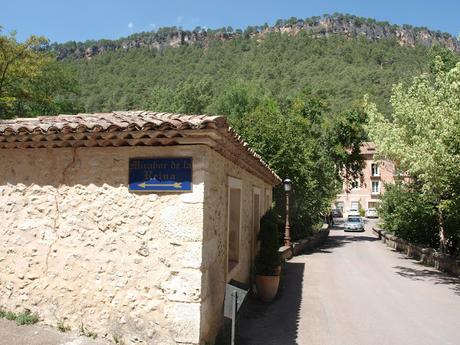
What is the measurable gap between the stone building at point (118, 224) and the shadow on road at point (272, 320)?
1.03m

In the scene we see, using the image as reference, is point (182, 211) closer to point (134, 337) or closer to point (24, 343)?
point (134, 337)

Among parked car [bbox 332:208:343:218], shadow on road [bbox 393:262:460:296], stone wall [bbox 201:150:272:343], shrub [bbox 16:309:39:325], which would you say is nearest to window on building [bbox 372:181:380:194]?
parked car [bbox 332:208:343:218]

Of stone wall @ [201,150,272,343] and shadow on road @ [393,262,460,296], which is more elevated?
stone wall @ [201,150,272,343]

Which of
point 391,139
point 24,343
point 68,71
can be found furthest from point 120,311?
point 68,71

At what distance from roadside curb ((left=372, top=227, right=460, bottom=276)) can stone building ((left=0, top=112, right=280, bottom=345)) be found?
10.8 meters

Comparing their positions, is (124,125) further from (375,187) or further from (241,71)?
(241,71)

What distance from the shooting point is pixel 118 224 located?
5551mm

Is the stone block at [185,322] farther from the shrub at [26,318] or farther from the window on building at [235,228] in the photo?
the window on building at [235,228]

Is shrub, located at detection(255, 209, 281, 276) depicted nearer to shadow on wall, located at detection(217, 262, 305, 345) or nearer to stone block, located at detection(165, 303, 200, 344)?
shadow on wall, located at detection(217, 262, 305, 345)

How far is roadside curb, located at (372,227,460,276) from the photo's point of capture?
14055mm

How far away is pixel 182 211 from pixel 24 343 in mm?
2475

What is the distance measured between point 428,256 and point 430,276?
3016mm

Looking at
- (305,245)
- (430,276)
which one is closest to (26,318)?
(430,276)

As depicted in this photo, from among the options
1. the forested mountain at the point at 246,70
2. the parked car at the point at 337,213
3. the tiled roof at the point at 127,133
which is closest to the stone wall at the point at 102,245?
the tiled roof at the point at 127,133
